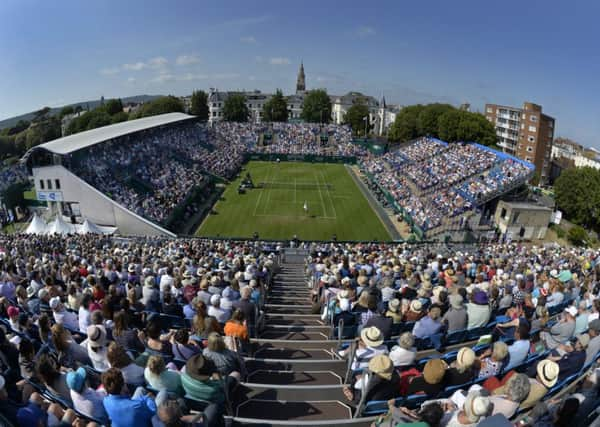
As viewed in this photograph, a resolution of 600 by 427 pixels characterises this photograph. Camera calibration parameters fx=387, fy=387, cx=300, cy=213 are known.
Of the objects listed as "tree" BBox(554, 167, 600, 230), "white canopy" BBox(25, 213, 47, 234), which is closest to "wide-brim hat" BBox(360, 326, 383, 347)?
"white canopy" BBox(25, 213, 47, 234)

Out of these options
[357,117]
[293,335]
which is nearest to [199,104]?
[357,117]

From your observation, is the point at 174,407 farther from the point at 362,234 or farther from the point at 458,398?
the point at 362,234

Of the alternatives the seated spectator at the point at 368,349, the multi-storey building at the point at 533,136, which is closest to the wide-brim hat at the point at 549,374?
the seated spectator at the point at 368,349

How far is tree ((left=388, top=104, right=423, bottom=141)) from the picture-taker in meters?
67.5

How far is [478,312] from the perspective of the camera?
844cm

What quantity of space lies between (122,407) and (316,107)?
312 ft

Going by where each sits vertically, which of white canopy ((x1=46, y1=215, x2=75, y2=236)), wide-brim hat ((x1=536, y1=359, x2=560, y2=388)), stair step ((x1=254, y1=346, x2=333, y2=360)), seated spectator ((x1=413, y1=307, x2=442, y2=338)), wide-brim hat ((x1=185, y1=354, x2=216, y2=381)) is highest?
wide-brim hat ((x1=185, y1=354, x2=216, y2=381))

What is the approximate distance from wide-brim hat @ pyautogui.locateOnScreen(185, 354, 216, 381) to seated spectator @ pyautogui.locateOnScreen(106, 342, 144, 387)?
0.74 metres

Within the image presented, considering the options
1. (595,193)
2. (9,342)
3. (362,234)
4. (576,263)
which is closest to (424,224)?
(362,234)

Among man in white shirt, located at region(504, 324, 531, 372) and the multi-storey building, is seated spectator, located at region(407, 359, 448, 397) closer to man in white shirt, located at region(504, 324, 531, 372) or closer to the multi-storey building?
man in white shirt, located at region(504, 324, 531, 372)

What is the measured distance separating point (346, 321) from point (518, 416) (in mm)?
4317

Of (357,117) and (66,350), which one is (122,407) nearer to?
(66,350)

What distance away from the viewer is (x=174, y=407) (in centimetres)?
423

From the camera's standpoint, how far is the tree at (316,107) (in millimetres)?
95062
